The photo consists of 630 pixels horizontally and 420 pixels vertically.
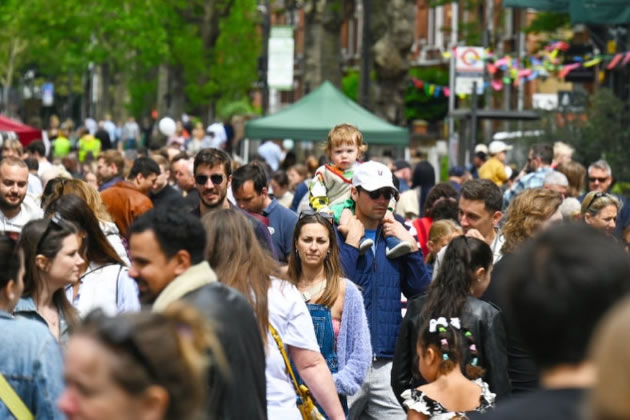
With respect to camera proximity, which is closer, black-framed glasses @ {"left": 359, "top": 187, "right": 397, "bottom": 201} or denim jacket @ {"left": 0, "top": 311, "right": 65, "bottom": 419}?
denim jacket @ {"left": 0, "top": 311, "right": 65, "bottom": 419}

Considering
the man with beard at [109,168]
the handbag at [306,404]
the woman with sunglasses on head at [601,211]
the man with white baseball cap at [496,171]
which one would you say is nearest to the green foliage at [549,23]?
the man with white baseball cap at [496,171]

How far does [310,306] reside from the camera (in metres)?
7.69

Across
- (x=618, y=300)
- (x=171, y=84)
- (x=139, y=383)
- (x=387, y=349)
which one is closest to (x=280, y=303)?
(x=387, y=349)

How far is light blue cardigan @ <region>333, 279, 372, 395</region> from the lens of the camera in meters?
7.50

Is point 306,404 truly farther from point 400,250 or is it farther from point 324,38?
point 324,38

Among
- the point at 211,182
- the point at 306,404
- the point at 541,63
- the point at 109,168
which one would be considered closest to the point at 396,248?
the point at 211,182

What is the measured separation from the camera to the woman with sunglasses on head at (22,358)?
5277 mm

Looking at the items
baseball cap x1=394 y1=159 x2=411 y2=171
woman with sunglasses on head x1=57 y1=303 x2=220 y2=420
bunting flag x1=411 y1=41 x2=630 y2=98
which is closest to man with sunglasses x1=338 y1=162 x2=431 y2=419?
woman with sunglasses on head x1=57 y1=303 x2=220 y2=420

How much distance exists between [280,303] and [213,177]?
A: 325 cm

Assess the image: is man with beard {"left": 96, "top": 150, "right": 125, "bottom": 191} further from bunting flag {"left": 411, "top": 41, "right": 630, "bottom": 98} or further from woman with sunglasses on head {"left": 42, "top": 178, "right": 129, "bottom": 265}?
bunting flag {"left": 411, "top": 41, "right": 630, "bottom": 98}

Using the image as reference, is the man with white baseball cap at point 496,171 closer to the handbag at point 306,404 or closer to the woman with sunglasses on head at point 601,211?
the woman with sunglasses on head at point 601,211

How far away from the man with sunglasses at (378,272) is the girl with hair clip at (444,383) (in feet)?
4.99

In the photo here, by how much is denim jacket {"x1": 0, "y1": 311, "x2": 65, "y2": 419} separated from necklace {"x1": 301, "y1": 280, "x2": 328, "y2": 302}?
258cm

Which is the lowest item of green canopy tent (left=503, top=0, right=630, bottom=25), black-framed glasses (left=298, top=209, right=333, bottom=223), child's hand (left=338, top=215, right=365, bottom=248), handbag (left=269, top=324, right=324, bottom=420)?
handbag (left=269, top=324, right=324, bottom=420)
